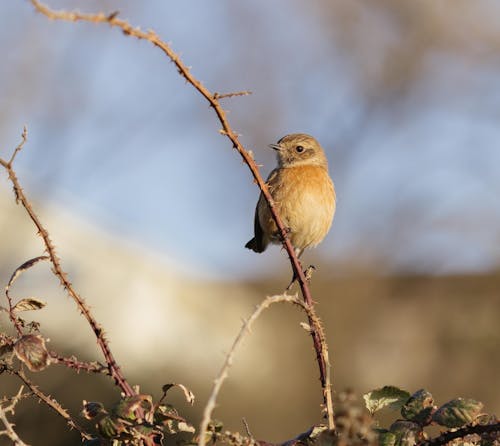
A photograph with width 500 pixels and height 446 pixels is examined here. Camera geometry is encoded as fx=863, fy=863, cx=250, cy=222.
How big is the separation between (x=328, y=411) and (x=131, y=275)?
8.61 meters

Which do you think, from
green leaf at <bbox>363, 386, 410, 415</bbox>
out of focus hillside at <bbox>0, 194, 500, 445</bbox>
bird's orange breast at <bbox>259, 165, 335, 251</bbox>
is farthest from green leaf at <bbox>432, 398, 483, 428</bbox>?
out of focus hillside at <bbox>0, 194, 500, 445</bbox>

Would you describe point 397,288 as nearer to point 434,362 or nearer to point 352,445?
point 434,362

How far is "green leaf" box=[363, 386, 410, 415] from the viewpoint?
2.00 m

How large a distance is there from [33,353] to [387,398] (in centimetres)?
81

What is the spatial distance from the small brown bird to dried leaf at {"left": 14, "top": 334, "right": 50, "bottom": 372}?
12.1ft

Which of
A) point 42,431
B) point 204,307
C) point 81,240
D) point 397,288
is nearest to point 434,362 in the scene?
point 397,288

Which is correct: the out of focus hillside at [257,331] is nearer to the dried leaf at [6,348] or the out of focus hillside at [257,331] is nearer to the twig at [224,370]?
the dried leaf at [6,348]

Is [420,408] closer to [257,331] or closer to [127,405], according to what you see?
[127,405]

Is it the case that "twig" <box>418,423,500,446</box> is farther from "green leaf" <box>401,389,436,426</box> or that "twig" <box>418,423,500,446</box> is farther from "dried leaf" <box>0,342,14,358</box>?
Result: "dried leaf" <box>0,342,14,358</box>

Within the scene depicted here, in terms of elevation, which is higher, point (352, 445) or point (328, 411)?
point (328, 411)

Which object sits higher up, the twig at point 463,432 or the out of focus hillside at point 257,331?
the out of focus hillside at point 257,331

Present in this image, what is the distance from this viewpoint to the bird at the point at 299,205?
579 centimetres

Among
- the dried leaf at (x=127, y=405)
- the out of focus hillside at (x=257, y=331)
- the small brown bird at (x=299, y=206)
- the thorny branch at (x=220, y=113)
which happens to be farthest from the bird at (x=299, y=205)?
the dried leaf at (x=127, y=405)

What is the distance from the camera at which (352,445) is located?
1.51m
